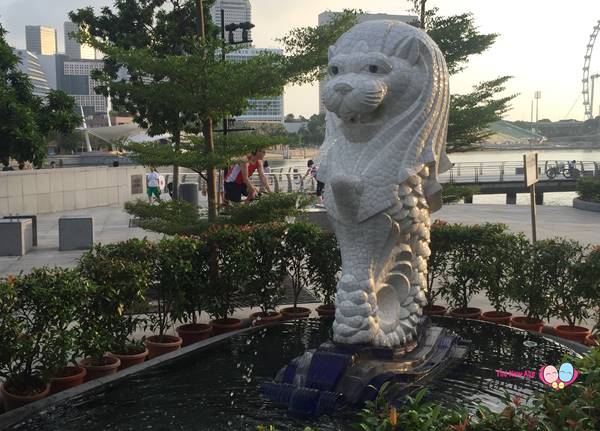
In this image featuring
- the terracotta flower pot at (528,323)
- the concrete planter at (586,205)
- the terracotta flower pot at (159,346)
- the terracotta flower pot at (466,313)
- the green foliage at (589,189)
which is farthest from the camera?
the green foliage at (589,189)

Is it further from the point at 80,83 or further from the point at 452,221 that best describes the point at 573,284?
the point at 80,83

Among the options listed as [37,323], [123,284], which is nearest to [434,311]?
[123,284]

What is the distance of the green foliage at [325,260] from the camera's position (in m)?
6.92

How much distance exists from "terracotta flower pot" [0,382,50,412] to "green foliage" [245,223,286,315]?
7.87 feet

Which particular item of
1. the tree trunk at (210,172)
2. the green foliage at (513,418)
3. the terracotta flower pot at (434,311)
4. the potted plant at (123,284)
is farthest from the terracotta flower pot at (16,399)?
the terracotta flower pot at (434,311)

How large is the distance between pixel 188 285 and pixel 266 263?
88cm

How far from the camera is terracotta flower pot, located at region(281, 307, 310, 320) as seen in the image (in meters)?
7.04

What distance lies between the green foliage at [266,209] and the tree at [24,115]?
4.18 m

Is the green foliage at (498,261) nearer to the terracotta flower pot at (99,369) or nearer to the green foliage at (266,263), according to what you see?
the green foliage at (266,263)

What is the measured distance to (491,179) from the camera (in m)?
24.8

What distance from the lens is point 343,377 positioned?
14.9 feet

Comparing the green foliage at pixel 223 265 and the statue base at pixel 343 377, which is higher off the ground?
the green foliage at pixel 223 265

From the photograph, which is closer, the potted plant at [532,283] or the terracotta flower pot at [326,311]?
the potted plant at [532,283]

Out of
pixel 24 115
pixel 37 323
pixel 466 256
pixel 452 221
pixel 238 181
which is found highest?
pixel 24 115
